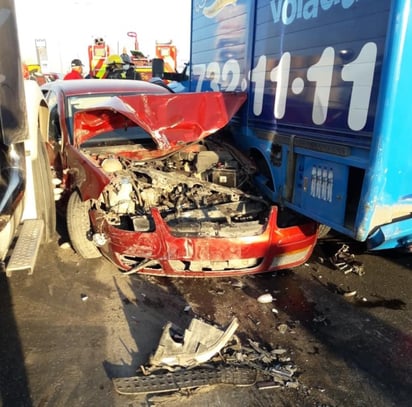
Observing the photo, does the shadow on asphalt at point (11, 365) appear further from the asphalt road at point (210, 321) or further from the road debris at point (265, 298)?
the road debris at point (265, 298)

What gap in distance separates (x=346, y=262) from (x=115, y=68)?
10.7 m

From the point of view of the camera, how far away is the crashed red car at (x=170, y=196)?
358cm

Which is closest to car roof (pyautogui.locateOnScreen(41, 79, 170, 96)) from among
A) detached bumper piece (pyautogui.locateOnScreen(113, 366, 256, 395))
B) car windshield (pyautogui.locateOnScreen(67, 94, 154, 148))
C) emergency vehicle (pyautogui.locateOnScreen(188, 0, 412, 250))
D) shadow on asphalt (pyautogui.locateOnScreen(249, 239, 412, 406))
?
car windshield (pyautogui.locateOnScreen(67, 94, 154, 148))

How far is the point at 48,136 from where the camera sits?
5.03 m

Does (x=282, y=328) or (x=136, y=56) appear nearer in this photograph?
(x=282, y=328)

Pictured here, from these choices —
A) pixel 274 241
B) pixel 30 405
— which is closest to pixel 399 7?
pixel 274 241

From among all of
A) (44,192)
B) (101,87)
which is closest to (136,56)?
(101,87)

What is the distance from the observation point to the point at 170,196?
404 cm

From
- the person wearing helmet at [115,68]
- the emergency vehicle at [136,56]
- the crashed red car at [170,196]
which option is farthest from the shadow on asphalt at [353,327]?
the emergency vehicle at [136,56]

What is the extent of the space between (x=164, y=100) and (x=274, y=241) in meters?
1.72

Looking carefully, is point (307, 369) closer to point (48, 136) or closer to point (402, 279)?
point (402, 279)

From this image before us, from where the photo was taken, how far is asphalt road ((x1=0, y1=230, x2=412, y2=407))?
2.46 m

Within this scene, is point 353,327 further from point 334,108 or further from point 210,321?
point 334,108

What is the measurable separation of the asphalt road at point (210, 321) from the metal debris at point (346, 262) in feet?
0.21
